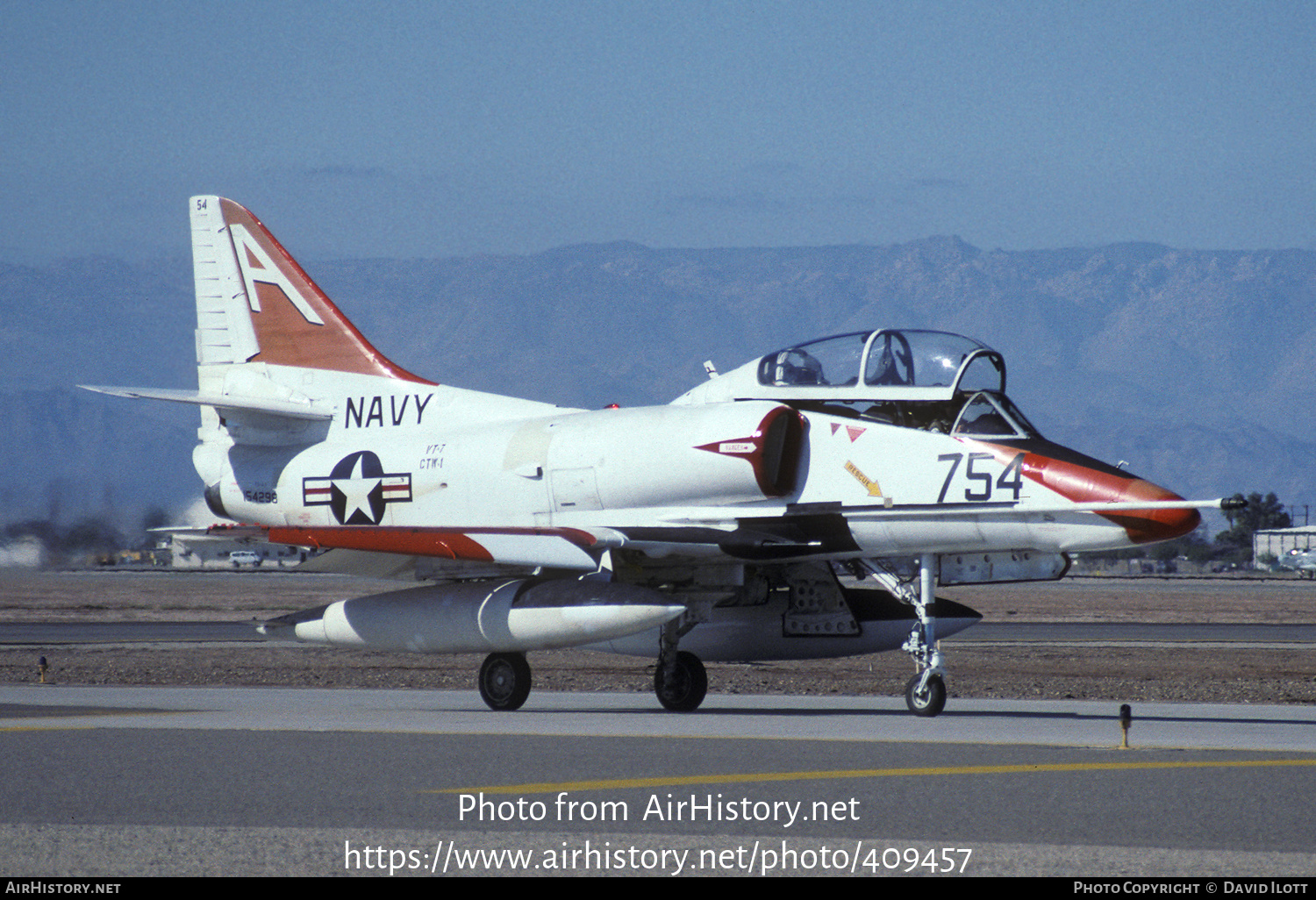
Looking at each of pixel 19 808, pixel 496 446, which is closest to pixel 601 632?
pixel 496 446

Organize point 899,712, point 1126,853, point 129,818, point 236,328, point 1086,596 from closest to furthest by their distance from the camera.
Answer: point 1126,853 < point 129,818 < point 899,712 < point 236,328 < point 1086,596

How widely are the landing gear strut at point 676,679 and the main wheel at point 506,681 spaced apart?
145 cm

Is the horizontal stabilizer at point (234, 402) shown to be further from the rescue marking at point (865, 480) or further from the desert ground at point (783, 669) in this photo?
the rescue marking at point (865, 480)

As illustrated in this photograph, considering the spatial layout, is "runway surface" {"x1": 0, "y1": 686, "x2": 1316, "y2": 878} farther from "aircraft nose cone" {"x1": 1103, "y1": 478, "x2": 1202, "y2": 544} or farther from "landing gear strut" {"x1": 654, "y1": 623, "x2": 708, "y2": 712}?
"aircraft nose cone" {"x1": 1103, "y1": 478, "x2": 1202, "y2": 544}

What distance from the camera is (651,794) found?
9.38 metres

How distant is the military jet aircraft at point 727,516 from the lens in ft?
48.2

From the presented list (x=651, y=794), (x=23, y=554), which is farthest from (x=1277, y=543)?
(x=651, y=794)

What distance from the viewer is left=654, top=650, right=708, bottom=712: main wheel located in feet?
54.1

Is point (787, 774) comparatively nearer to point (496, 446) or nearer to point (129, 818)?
point (129, 818)

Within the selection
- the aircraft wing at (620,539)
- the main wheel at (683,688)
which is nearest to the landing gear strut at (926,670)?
the aircraft wing at (620,539)

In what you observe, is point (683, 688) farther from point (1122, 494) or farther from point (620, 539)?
point (1122, 494)

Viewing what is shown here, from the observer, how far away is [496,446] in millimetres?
17016

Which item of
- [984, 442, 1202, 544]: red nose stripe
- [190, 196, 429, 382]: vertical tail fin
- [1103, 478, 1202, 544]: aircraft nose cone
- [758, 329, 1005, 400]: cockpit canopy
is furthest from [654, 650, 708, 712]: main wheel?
[190, 196, 429, 382]: vertical tail fin

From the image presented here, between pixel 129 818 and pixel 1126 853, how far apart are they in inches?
205
